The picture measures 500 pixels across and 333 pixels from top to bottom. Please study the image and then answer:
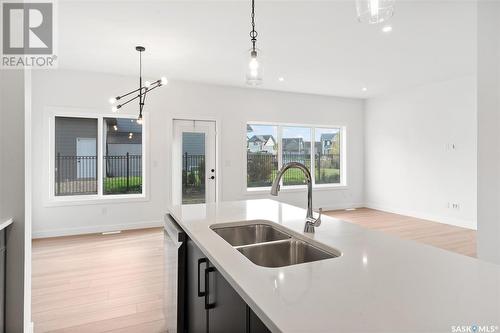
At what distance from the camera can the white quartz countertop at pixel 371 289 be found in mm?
762

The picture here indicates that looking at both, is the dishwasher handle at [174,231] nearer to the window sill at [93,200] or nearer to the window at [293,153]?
the window sill at [93,200]

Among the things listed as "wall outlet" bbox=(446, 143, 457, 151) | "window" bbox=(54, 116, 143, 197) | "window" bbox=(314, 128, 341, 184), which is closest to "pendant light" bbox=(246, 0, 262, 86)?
"window" bbox=(54, 116, 143, 197)

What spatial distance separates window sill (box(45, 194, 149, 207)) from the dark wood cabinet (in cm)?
393

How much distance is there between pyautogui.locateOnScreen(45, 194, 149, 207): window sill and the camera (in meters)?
4.81

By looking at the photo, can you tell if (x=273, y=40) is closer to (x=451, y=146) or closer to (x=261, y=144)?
(x=261, y=144)

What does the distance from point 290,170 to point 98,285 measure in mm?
4792

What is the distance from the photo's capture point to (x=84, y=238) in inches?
185

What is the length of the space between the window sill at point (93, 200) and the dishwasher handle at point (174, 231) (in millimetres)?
3463

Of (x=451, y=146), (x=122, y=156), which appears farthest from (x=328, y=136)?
(x=122, y=156)

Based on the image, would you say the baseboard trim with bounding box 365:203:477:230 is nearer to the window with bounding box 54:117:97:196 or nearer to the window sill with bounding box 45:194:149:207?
the window sill with bounding box 45:194:149:207

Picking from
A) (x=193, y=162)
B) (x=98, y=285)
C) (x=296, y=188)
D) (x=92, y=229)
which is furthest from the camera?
(x=296, y=188)

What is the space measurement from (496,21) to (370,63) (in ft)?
7.55

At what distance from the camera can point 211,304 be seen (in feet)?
4.45

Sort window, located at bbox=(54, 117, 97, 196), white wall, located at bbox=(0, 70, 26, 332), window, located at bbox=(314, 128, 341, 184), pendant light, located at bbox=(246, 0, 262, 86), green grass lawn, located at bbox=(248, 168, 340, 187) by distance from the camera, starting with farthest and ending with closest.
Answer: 1. window, located at bbox=(314, 128, 341, 184)
2. green grass lawn, located at bbox=(248, 168, 340, 187)
3. window, located at bbox=(54, 117, 97, 196)
4. pendant light, located at bbox=(246, 0, 262, 86)
5. white wall, located at bbox=(0, 70, 26, 332)
